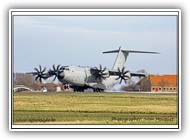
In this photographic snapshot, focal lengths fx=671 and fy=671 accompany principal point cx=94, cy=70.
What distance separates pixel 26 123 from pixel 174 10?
308 cm

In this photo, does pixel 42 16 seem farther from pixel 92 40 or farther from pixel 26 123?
pixel 26 123

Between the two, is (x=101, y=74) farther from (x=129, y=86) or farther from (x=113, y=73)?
(x=129, y=86)

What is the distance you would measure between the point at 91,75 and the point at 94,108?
2.27 ft

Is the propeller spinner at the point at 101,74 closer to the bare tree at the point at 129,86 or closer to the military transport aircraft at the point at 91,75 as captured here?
the military transport aircraft at the point at 91,75

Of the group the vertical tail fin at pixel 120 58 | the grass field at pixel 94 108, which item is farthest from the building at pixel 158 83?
the vertical tail fin at pixel 120 58

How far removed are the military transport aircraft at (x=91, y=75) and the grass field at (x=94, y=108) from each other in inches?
10.9

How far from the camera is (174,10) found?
36.2 ft

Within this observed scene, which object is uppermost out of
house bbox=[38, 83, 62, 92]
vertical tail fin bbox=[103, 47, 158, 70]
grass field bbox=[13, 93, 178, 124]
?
vertical tail fin bbox=[103, 47, 158, 70]

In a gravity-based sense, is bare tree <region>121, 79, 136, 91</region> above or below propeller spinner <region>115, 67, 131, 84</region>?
below

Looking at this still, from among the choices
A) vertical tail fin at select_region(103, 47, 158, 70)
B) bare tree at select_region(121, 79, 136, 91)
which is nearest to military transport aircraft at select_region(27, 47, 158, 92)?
vertical tail fin at select_region(103, 47, 158, 70)

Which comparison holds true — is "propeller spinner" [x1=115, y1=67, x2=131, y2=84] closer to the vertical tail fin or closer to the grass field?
the vertical tail fin

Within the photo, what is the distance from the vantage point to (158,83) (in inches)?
456

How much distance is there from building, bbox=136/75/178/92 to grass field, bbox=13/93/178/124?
4.7 inches

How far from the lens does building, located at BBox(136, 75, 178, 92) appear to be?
36.9ft
